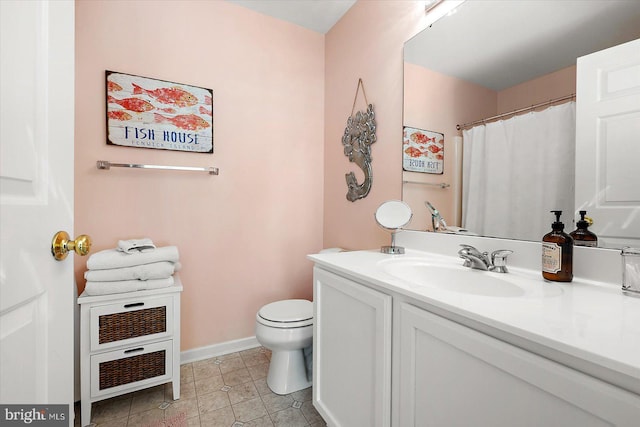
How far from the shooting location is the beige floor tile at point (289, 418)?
137cm

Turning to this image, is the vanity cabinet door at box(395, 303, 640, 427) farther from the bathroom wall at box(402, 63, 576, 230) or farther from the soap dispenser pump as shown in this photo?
the bathroom wall at box(402, 63, 576, 230)

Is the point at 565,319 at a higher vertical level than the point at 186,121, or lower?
lower

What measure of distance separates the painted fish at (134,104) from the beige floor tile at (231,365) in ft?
5.60

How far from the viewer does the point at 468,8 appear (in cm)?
130

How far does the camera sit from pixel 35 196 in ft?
1.70

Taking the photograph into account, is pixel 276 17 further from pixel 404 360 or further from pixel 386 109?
pixel 404 360

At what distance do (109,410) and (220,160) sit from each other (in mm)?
1529

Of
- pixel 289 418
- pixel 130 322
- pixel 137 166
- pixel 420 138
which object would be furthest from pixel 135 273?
pixel 420 138

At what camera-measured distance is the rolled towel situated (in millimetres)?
1374

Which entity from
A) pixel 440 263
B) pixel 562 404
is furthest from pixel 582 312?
pixel 440 263

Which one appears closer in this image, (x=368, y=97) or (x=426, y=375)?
(x=426, y=375)

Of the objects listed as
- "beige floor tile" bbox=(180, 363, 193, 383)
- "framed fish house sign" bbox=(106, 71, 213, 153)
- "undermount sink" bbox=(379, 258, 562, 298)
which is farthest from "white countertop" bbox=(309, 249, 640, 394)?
"framed fish house sign" bbox=(106, 71, 213, 153)

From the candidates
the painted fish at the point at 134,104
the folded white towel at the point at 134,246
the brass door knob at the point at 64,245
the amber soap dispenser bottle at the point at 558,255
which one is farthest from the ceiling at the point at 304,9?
the brass door knob at the point at 64,245

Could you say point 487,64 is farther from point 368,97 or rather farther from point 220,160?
point 220,160
